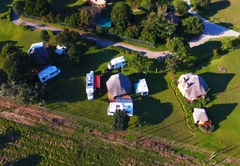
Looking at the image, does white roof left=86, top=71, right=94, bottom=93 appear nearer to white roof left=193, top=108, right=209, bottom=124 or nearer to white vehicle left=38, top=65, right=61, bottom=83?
white vehicle left=38, top=65, right=61, bottom=83

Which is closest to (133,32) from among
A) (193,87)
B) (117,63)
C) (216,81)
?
(117,63)

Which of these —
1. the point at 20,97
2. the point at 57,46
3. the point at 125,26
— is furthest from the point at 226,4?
the point at 20,97

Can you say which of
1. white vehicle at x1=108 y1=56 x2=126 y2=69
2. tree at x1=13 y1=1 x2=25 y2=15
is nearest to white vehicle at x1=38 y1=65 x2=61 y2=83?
white vehicle at x1=108 y1=56 x2=126 y2=69

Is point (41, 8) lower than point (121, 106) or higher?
higher

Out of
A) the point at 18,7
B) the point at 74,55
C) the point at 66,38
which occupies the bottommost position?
the point at 74,55

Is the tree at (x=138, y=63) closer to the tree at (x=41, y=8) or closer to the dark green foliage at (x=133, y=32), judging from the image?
the dark green foliage at (x=133, y=32)

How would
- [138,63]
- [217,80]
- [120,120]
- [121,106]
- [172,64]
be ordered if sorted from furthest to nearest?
[217,80] < [138,63] < [172,64] < [121,106] < [120,120]

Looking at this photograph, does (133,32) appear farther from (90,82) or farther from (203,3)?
(203,3)

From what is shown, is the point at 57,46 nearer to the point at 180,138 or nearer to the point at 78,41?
the point at 78,41
